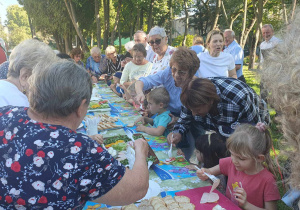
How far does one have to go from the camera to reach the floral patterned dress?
3.30 ft

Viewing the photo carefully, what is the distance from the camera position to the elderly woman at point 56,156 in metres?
1.01

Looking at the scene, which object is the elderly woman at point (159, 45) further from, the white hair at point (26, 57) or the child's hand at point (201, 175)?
the child's hand at point (201, 175)

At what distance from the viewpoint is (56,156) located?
1016 mm

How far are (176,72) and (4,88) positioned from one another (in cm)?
153

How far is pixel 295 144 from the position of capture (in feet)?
2.67

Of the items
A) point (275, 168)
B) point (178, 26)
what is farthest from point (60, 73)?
point (178, 26)

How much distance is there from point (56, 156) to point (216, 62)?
3.00m

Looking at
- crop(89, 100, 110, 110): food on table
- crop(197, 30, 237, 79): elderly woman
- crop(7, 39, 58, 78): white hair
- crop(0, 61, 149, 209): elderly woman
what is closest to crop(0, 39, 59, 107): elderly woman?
crop(7, 39, 58, 78): white hair

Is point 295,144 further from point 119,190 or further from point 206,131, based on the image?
point 206,131

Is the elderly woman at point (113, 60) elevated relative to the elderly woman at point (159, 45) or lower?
lower

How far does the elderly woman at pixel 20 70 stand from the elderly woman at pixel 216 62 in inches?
86.7

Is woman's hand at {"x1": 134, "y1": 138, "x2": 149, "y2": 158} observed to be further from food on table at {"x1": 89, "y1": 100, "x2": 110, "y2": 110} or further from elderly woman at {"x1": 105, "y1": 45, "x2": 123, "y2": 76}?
elderly woman at {"x1": 105, "y1": 45, "x2": 123, "y2": 76}

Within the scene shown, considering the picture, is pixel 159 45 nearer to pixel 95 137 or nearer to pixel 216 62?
pixel 216 62

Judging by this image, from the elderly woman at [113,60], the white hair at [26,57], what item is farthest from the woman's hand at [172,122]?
the elderly woman at [113,60]
